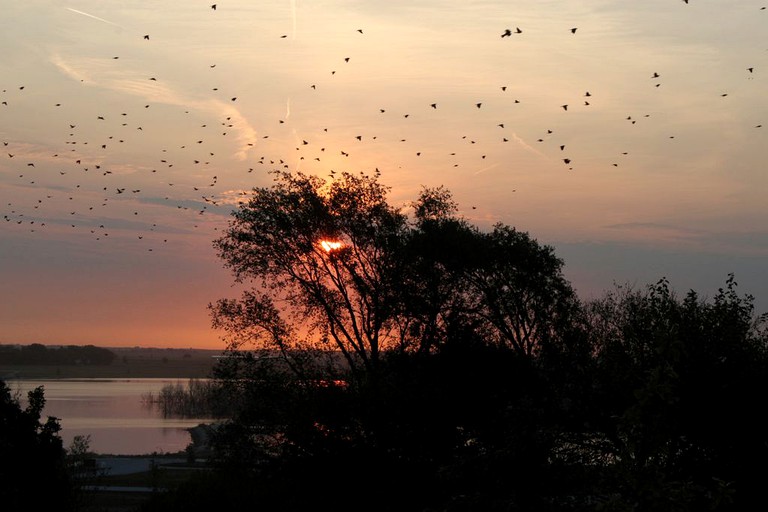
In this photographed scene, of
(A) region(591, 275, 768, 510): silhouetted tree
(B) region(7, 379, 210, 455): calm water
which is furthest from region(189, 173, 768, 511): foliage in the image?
(B) region(7, 379, 210, 455): calm water

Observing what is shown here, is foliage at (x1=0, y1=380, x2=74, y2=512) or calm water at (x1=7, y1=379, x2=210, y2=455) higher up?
foliage at (x1=0, y1=380, x2=74, y2=512)

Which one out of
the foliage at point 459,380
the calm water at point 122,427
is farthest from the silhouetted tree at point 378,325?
the calm water at point 122,427

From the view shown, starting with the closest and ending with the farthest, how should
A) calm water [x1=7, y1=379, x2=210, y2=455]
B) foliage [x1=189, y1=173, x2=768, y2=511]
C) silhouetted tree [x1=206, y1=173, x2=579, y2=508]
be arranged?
foliage [x1=189, y1=173, x2=768, y2=511], silhouetted tree [x1=206, y1=173, x2=579, y2=508], calm water [x1=7, y1=379, x2=210, y2=455]

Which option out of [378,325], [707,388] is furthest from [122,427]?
[707,388]

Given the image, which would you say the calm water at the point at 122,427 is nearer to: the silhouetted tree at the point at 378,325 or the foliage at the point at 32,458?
the silhouetted tree at the point at 378,325

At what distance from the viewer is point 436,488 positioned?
42.4 m

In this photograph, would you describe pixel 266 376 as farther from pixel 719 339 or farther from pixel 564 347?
pixel 719 339

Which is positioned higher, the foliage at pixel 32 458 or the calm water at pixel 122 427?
the foliage at pixel 32 458

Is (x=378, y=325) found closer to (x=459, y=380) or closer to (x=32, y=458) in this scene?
(x=459, y=380)

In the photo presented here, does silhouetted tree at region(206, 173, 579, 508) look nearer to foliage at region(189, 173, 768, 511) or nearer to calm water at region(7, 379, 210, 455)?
foliage at region(189, 173, 768, 511)

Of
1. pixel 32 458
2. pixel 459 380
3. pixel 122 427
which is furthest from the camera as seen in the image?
pixel 122 427

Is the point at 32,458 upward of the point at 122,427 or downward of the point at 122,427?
upward

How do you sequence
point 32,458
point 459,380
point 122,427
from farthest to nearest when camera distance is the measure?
point 122,427
point 459,380
point 32,458

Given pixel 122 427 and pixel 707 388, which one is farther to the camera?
pixel 122 427
